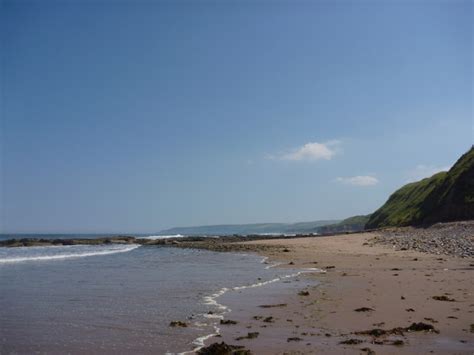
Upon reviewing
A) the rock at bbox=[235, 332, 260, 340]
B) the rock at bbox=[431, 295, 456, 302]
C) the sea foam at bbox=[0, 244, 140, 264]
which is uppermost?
the sea foam at bbox=[0, 244, 140, 264]

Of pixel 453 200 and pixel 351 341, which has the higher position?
pixel 453 200

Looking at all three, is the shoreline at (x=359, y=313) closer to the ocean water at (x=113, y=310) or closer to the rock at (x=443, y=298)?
the rock at (x=443, y=298)

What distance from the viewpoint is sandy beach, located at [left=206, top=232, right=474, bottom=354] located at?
8477mm

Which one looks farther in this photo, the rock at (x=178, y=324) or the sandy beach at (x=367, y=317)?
the rock at (x=178, y=324)

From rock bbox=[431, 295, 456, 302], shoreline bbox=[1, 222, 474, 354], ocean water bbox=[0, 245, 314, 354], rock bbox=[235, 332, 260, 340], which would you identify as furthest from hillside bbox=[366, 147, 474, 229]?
rock bbox=[235, 332, 260, 340]

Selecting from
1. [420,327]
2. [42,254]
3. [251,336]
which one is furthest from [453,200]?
[251,336]

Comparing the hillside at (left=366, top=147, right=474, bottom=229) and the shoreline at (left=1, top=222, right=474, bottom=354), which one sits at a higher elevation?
the hillside at (left=366, top=147, right=474, bottom=229)

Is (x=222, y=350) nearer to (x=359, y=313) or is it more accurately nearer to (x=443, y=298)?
(x=359, y=313)

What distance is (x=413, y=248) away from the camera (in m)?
30.3

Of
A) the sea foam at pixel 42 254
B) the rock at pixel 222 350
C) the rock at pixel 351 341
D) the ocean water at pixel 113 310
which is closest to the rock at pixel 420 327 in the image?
the rock at pixel 351 341

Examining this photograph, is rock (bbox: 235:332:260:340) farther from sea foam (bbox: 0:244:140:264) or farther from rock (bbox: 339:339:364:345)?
sea foam (bbox: 0:244:140:264)

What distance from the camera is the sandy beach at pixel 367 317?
8.48 metres

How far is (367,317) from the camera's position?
431 inches

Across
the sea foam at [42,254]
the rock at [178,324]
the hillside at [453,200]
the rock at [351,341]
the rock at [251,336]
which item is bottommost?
the rock at [351,341]
